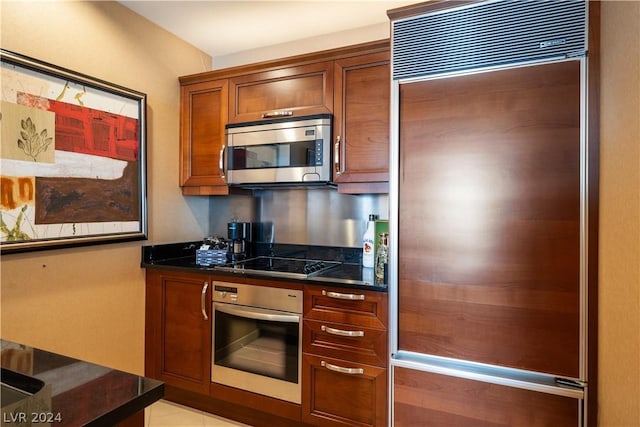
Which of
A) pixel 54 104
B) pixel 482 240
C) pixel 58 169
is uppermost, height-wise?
pixel 54 104

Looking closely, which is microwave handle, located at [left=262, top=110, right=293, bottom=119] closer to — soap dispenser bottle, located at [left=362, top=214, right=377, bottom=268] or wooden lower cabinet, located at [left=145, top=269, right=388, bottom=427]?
soap dispenser bottle, located at [left=362, top=214, right=377, bottom=268]

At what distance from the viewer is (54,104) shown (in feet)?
5.84

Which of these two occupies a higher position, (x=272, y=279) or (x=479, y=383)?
(x=272, y=279)

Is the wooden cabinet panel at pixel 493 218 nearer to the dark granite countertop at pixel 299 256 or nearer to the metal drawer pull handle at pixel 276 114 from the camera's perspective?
the dark granite countertop at pixel 299 256

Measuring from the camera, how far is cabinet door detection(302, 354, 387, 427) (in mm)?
1739

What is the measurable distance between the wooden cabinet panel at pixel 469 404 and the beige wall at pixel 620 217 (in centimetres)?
16

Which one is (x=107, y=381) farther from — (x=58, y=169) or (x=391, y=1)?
(x=391, y=1)

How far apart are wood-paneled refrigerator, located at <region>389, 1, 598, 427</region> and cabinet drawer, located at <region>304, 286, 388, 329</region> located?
0.11 m

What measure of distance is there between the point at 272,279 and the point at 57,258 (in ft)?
3.69

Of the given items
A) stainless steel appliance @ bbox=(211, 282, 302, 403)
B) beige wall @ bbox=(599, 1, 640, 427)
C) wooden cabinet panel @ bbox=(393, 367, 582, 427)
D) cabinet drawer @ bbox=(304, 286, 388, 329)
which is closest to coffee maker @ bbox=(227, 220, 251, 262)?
stainless steel appliance @ bbox=(211, 282, 302, 403)

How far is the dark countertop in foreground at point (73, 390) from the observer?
615 mm

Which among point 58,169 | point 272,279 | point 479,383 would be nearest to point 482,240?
point 479,383

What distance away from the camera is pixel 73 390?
69 centimetres

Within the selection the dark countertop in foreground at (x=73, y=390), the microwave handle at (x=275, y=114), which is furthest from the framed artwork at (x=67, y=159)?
the dark countertop in foreground at (x=73, y=390)
